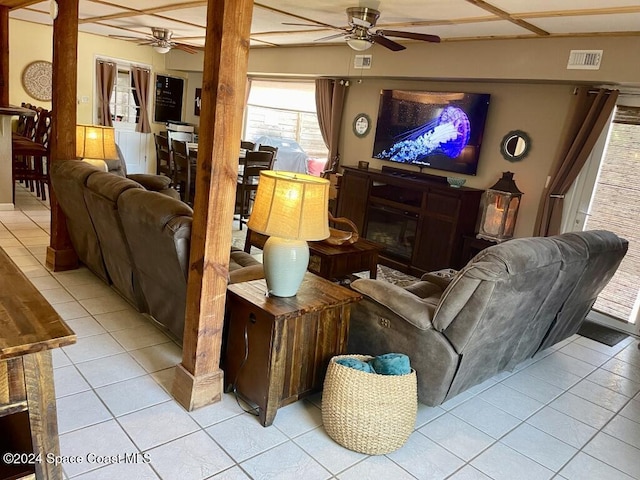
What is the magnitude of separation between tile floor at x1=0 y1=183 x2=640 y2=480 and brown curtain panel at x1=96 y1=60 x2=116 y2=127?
6.16 meters

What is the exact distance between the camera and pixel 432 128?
216 inches

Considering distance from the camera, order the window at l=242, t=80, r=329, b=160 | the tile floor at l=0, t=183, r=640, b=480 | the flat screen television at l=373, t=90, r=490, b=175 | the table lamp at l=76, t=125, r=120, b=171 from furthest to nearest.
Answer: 1. the window at l=242, t=80, r=329, b=160
2. the flat screen television at l=373, t=90, r=490, b=175
3. the table lamp at l=76, t=125, r=120, b=171
4. the tile floor at l=0, t=183, r=640, b=480

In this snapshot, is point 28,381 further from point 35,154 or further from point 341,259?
point 35,154

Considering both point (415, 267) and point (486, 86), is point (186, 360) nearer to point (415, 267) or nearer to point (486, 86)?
point (415, 267)

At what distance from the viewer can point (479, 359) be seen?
8.89ft

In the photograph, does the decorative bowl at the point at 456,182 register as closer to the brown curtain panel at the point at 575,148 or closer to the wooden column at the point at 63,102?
the brown curtain panel at the point at 575,148

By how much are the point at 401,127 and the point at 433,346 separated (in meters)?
3.79

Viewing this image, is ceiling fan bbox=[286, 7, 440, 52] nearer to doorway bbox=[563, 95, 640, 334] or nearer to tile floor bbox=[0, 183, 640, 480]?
doorway bbox=[563, 95, 640, 334]

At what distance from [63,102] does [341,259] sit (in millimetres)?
2527

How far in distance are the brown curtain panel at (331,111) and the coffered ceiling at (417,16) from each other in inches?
26.0

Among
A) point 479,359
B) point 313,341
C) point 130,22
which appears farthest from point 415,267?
point 130,22

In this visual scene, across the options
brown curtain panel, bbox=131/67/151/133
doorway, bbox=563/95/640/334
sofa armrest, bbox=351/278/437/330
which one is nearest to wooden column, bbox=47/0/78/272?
sofa armrest, bbox=351/278/437/330

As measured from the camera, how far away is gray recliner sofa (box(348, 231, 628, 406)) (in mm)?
2408

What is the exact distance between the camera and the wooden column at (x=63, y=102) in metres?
3.72
